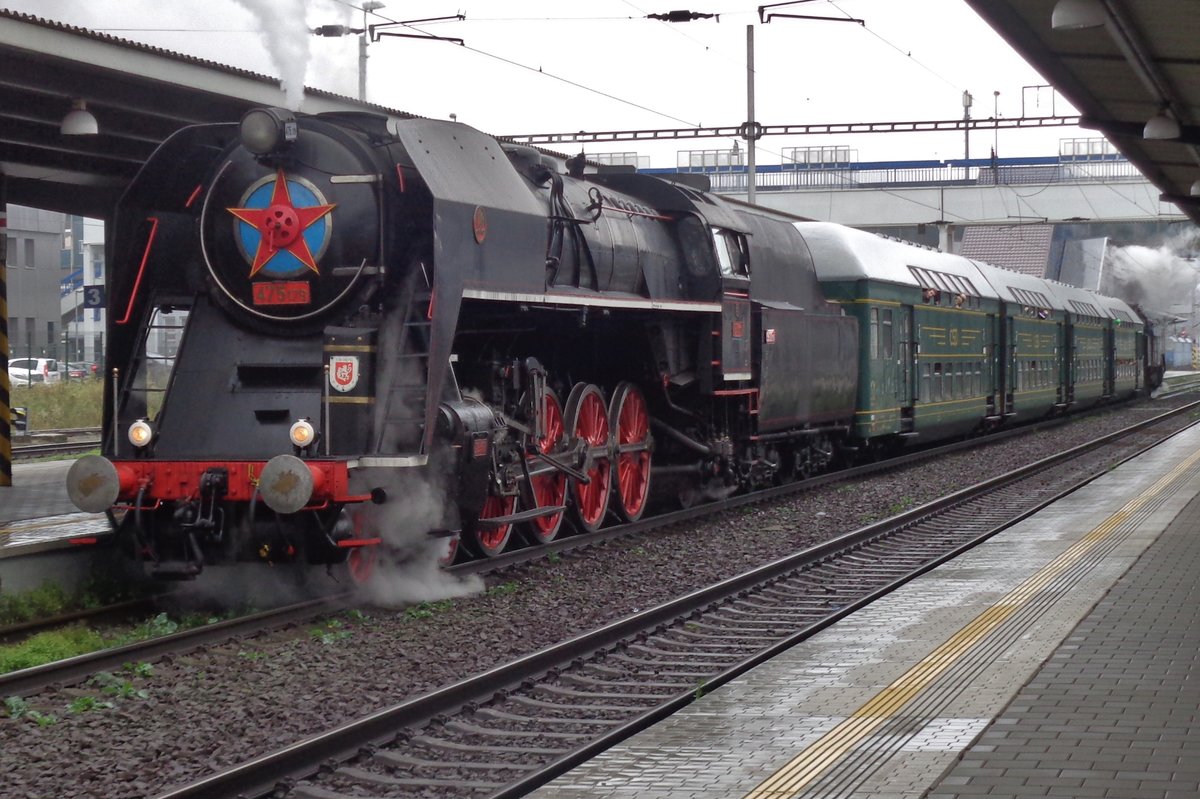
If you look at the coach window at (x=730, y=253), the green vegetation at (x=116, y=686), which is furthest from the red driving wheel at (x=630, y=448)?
the green vegetation at (x=116, y=686)

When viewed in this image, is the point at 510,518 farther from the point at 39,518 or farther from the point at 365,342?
the point at 39,518

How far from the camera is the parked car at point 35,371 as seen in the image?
32.7 m

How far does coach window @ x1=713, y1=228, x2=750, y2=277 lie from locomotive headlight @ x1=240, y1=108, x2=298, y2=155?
5.79m

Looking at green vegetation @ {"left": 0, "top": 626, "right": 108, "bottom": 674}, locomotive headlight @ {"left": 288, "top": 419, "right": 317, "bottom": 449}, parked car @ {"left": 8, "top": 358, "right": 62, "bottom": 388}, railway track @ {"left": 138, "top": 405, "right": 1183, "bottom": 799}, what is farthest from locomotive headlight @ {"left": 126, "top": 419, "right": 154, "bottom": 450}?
parked car @ {"left": 8, "top": 358, "right": 62, "bottom": 388}

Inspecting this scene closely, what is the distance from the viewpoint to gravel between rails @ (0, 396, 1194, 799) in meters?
5.52

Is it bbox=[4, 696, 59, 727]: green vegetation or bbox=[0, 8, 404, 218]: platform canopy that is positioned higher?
bbox=[0, 8, 404, 218]: platform canopy

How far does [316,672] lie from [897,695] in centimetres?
304

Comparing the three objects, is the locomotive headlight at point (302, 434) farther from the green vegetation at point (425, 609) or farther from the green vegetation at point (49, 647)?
the green vegetation at point (49, 647)

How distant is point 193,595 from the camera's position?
361 inches

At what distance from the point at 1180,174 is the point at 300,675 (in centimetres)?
1318

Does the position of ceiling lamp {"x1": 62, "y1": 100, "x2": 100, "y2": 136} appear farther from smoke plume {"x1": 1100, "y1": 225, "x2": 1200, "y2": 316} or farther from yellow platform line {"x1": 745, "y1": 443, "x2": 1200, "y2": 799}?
smoke plume {"x1": 1100, "y1": 225, "x2": 1200, "y2": 316}

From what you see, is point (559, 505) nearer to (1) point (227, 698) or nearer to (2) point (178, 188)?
(2) point (178, 188)

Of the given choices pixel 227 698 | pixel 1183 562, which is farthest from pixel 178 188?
pixel 1183 562

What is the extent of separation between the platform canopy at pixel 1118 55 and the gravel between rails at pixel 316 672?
4.53 m
